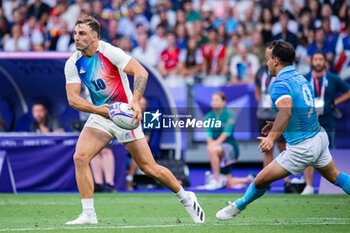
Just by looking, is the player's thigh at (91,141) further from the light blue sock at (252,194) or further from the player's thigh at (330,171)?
the player's thigh at (330,171)

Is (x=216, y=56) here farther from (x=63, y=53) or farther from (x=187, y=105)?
(x=63, y=53)

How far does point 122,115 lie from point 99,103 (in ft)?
2.16

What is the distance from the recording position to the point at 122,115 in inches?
267

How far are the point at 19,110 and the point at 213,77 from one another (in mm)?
4453

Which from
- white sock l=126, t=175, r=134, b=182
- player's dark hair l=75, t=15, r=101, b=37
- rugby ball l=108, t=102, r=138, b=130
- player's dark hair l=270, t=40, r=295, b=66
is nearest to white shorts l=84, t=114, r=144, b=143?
rugby ball l=108, t=102, r=138, b=130

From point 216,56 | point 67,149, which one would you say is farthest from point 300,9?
point 67,149

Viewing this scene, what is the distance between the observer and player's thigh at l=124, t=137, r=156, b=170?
7086 millimetres

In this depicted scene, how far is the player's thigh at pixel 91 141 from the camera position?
708 cm

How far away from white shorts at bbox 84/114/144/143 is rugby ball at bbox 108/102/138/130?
0.27 m

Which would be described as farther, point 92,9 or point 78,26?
point 92,9

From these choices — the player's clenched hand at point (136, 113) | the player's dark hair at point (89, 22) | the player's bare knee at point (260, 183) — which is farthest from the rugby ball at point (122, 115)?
the player's bare knee at point (260, 183)

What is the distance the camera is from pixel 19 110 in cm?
1455

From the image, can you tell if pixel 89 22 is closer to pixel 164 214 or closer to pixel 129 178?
pixel 164 214

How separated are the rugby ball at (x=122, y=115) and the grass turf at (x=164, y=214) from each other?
110 cm
